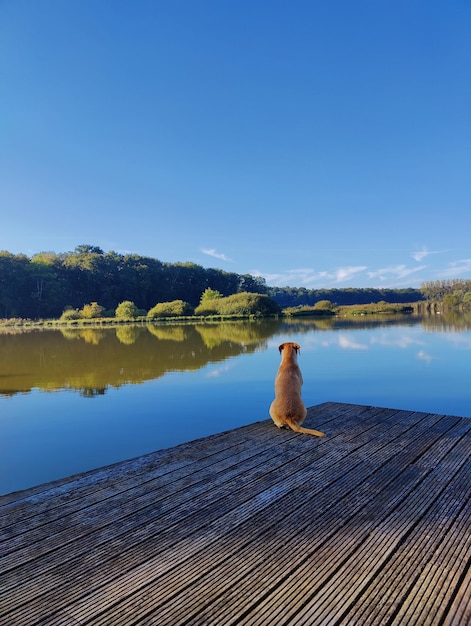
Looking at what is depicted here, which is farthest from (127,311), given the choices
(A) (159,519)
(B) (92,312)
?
(A) (159,519)

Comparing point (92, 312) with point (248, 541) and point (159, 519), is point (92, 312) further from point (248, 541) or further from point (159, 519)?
point (248, 541)

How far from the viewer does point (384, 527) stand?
2070 millimetres

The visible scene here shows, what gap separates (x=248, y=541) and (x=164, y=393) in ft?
20.0

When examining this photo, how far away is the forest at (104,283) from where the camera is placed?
58844 mm

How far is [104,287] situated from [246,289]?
25870 mm

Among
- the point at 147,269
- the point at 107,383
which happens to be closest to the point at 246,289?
the point at 147,269

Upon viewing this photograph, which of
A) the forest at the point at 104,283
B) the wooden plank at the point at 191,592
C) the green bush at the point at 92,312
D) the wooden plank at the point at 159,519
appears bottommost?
the wooden plank at the point at 159,519

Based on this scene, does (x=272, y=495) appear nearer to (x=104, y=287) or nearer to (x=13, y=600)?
(x=13, y=600)

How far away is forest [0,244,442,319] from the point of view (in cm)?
5884

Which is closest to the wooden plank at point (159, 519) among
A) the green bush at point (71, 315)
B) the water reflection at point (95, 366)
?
the water reflection at point (95, 366)

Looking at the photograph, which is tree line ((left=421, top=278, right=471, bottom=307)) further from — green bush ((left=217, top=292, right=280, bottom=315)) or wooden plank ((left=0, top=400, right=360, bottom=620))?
wooden plank ((left=0, top=400, right=360, bottom=620))

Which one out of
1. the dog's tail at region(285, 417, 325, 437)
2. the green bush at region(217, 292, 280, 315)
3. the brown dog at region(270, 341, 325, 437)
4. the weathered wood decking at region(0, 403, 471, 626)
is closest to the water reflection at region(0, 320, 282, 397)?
the brown dog at region(270, 341, 325, 437)

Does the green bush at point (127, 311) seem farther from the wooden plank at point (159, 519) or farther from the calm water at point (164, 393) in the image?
the wooden plank at point (159, 519)

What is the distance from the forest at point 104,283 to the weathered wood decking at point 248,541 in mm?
59282
